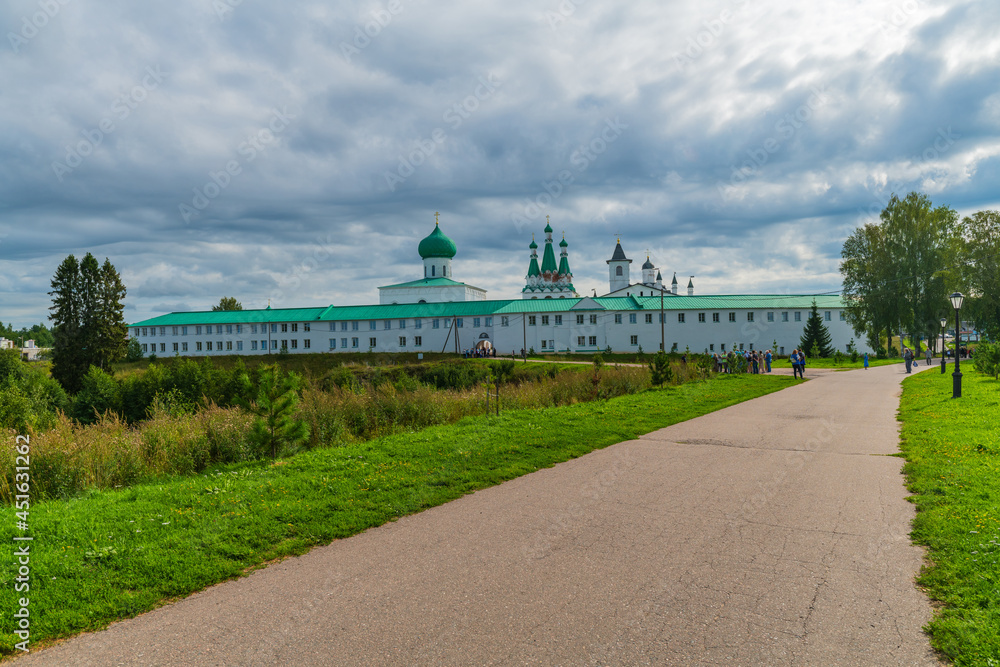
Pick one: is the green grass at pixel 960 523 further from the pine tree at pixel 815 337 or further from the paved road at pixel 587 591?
the pine tree at pixel 815 337

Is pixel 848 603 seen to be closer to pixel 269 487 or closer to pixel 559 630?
pixel 559 630

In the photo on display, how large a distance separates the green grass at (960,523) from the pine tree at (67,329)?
5699cm

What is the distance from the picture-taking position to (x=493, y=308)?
67.8 m

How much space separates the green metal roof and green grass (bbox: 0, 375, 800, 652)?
54214 mm

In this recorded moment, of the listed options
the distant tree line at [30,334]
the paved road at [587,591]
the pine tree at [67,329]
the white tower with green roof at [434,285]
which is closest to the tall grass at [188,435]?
the paved road at [587,591]

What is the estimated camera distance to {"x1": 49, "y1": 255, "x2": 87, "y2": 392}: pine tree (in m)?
51.6

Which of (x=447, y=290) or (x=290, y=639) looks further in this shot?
(x=447, y=290)

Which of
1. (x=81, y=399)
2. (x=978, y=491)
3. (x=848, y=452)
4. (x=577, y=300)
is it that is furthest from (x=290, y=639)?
(x=577, y=300)

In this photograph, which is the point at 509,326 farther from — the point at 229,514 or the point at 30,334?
the point at 30,334

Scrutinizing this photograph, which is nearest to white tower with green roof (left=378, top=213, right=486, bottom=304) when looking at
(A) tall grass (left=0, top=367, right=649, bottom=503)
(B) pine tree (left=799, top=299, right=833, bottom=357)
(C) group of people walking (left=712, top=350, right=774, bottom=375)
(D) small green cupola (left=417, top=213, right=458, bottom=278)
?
(D) small green cupola (left=417, top=213, right=458, bottom=278)

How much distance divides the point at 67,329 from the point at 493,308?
41.0m

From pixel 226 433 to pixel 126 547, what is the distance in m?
5.67

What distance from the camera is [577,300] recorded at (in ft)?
214

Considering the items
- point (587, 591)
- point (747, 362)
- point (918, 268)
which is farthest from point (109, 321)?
point (918, 268)
